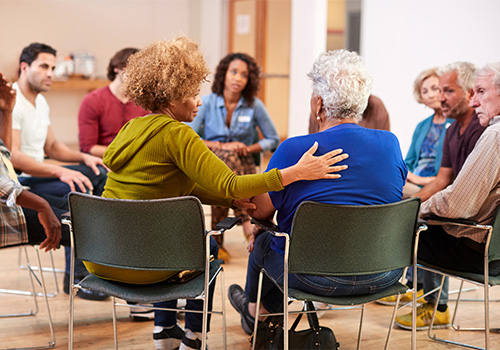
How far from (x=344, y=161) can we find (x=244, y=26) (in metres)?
8.11

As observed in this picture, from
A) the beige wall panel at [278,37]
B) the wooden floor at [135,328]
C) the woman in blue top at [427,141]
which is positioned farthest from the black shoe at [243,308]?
the beige wall panel at [278,37]

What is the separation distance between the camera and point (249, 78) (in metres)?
4.56

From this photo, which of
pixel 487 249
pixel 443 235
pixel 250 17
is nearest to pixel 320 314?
pixel 443 235

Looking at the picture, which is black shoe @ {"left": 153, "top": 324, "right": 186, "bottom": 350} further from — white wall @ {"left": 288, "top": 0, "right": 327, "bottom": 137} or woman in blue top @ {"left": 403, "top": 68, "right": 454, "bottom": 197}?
white wall @ {"left": 288, "top": 0, "right": 327, "bottom": 137}

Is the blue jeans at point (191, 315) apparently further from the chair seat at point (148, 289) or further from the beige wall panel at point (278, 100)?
the beige wall panel at point (278, 100)

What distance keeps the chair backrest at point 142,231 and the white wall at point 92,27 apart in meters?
7.89

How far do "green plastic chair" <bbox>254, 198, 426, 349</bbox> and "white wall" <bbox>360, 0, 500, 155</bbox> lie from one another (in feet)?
11.0

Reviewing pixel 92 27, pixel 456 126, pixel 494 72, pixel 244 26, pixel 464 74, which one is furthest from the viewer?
pixel 92 27

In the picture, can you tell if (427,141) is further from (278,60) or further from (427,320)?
(278,60)

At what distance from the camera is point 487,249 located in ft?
7.80

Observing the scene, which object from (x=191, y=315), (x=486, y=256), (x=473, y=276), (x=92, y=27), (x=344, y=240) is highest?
(x=92, y=27)

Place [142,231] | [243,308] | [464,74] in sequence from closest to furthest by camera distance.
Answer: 1. [142,231]
2. [243,308]
3. [464,74]

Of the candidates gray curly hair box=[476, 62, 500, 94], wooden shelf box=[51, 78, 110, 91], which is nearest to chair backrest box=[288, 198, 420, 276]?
gray curly hair box=[476, 62, 500, 94]

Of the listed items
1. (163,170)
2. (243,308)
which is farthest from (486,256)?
(163,170)
